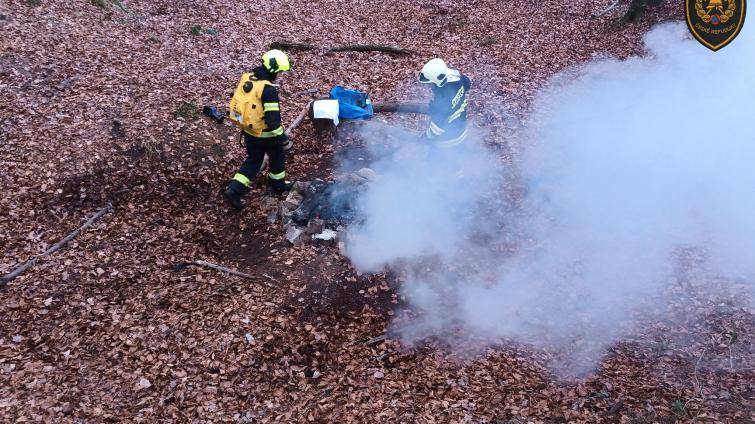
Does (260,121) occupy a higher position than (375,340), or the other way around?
(260,121)

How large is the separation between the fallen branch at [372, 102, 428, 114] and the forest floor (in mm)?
773

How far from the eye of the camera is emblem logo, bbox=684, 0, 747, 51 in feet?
19.6

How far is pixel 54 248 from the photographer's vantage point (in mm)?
6500

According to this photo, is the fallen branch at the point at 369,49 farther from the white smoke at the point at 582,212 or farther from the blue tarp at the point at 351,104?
the white smoke at the point at 582,212

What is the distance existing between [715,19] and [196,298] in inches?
288

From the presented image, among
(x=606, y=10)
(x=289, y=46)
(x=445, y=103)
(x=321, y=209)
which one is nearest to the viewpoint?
(x=321, y=209)

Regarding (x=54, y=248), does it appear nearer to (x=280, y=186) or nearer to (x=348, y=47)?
(x=280, y=186)

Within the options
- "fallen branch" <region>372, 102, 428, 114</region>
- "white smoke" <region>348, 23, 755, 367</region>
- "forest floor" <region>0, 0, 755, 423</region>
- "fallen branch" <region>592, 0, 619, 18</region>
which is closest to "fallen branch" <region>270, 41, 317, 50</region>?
"forest floor" <region>0, 0, 755, 423</region>

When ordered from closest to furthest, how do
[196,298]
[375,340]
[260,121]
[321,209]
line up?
[375,340] < [196,298] < [260,121] < [321,209]

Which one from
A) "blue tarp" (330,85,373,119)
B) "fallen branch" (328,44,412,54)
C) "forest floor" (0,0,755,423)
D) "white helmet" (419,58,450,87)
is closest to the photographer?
"forest floor" (0,0,755,423)

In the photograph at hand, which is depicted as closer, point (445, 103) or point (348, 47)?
point (445, 103)

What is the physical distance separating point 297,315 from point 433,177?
3.31 m

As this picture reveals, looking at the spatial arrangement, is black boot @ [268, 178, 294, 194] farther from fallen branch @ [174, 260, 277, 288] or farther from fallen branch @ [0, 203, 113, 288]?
fallen branch @ [0, 203, 113, 288]

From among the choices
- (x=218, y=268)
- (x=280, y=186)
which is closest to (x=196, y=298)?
(x=218, y=268)
